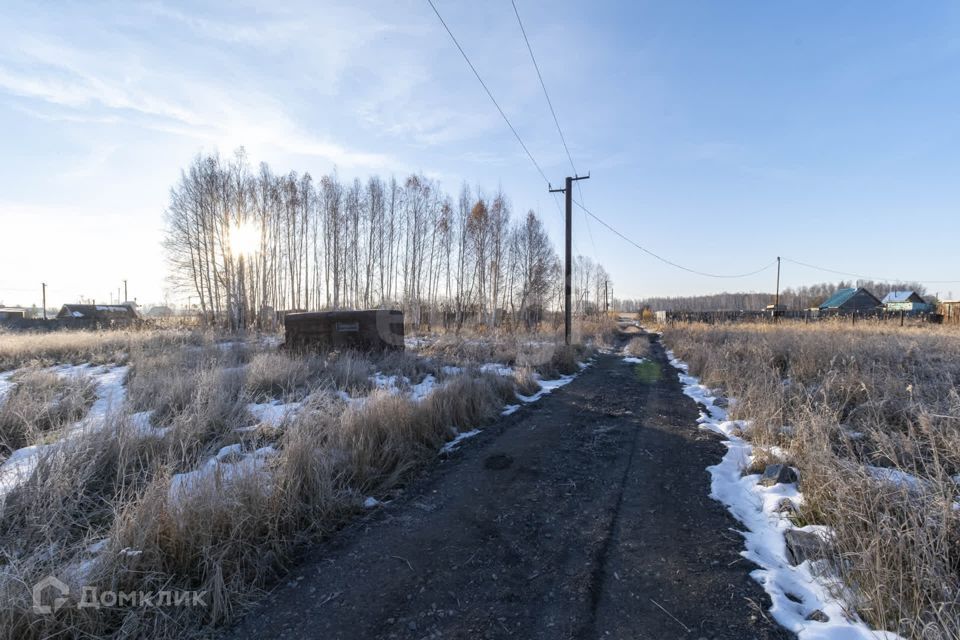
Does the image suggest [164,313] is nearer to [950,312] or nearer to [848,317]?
[848,317]

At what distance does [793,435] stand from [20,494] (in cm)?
760

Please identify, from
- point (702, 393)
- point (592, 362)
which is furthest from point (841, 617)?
point (592, 362)

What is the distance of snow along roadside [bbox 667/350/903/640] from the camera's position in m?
2.15

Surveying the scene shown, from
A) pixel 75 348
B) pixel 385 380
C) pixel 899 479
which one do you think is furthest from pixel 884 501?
pixel 75 348

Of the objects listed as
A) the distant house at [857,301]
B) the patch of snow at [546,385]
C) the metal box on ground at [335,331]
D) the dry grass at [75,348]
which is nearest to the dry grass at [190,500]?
the patch of snow at [546,385]

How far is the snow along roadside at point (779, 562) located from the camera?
84.5 inches

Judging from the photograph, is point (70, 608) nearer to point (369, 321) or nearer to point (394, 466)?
point (394, 466)

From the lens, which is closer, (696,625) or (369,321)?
(696,625)

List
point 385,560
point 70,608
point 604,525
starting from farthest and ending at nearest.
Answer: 1. point 604,525
2. point 385,560
3. point 70,608

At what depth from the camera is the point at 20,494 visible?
117 inches

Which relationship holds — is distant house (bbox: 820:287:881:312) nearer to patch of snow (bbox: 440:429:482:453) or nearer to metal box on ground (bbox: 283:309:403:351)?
metal box on ground (bbox: 283:309:403:351)

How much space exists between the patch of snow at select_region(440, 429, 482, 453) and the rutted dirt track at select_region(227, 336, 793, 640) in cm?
29
